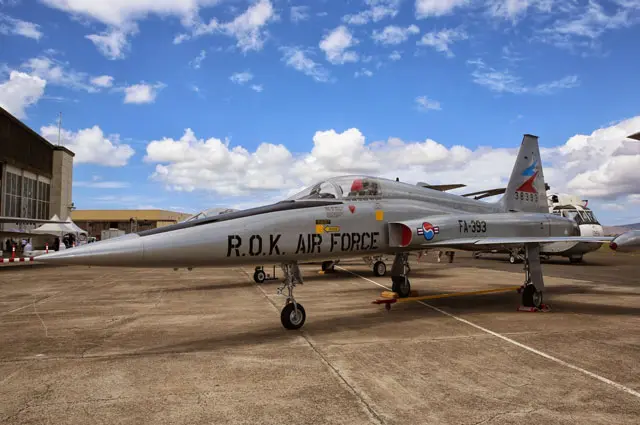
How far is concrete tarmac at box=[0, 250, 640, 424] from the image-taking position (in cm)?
377

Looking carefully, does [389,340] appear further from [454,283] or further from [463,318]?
[454,283]

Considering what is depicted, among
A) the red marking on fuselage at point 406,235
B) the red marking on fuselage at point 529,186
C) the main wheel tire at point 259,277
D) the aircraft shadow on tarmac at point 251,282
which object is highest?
the red marking on fuselage at point 529,186

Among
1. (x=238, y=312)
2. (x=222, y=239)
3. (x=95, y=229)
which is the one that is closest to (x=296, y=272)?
(x=222, y=239)

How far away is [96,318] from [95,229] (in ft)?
311

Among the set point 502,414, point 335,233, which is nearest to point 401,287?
point 335,233

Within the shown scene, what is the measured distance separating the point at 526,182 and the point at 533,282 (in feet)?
12.7

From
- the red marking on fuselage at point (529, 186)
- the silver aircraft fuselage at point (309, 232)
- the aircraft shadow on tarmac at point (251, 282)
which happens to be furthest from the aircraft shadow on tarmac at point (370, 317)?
the aircraft shadow on tarmac at point (251, 282)

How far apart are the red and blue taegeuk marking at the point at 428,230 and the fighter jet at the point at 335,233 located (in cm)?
2

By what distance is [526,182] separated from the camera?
12000mm

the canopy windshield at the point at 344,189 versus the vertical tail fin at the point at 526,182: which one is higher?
the vertical tail fin at the point at 526,182

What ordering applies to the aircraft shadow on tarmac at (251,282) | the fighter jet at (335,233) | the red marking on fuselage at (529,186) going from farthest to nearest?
the aircraft shadow on tarmac at (251,282)
the red marking on fuselage at (529,186)
the fighter jet at (335,233)

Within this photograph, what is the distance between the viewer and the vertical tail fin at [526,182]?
1182 centimetres

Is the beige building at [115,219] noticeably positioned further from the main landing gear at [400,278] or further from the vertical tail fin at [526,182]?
the vertical tail fin at [526,182]

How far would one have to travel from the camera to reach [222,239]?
611cm
